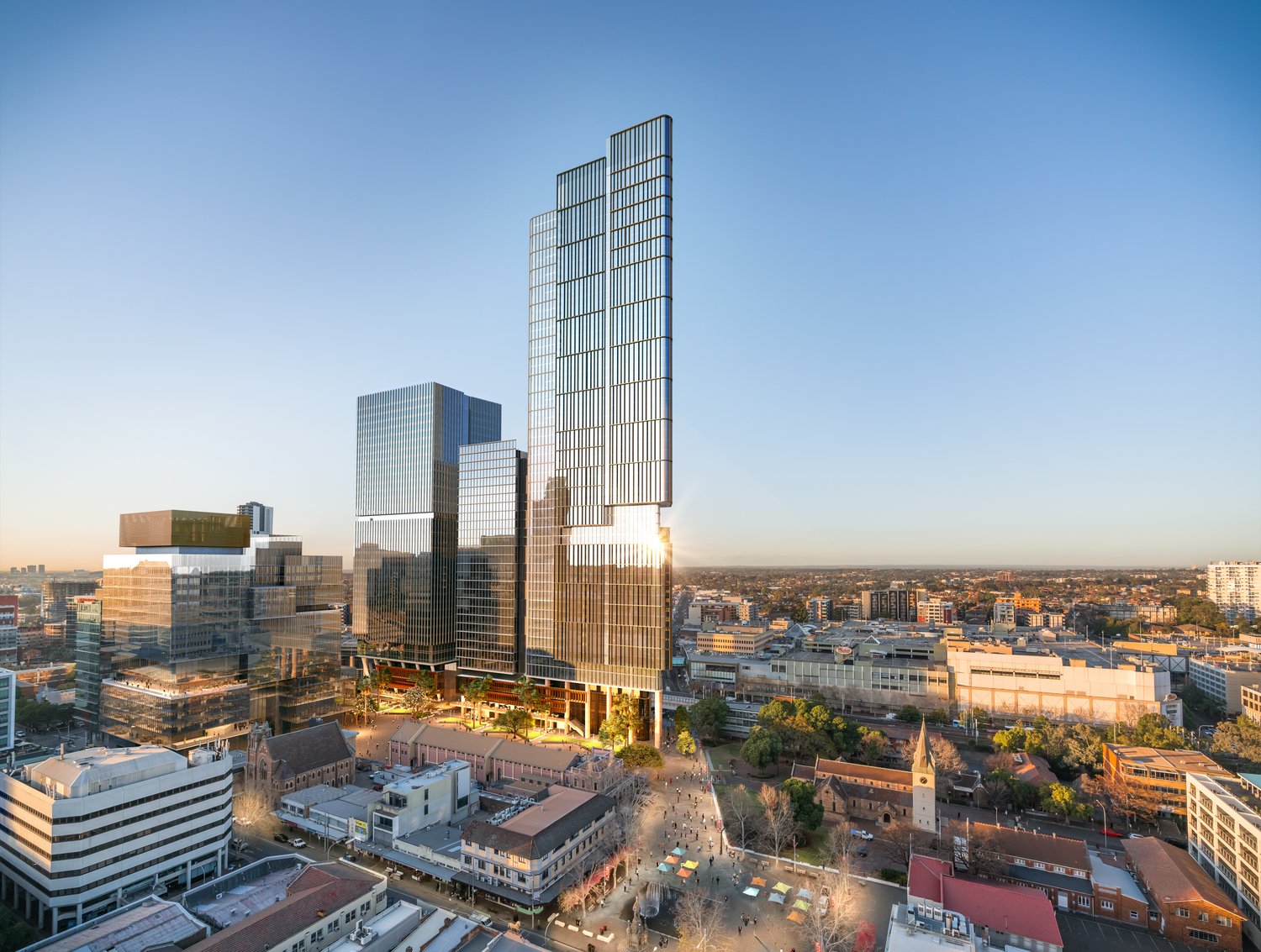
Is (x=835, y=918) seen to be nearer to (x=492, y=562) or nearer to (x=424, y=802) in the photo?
(x=424, y=802)

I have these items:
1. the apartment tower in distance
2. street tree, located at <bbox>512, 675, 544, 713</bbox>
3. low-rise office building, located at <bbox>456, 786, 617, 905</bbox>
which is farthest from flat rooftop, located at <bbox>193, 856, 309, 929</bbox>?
the apartment tower in distance

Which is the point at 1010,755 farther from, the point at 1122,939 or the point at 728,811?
the point at 728,811

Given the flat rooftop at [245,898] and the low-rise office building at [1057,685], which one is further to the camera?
the low-rise office building at [1057,685]

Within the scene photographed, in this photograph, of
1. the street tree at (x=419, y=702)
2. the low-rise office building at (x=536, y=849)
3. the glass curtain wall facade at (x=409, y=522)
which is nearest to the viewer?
the low-rise office building at (x=536, y=849)

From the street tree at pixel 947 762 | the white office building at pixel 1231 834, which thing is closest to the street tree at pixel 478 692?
the street tree at pixel 947 762

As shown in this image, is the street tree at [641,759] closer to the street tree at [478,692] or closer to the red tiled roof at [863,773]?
the red tiled roof at [863,773]

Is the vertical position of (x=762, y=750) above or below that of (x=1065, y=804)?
above

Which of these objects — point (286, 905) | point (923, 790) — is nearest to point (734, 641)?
point (923, 790)
